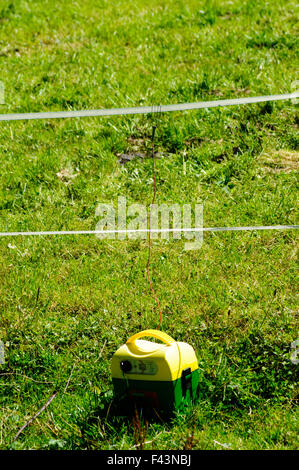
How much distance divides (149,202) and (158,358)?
206 cm

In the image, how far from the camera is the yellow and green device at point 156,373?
3152 mm

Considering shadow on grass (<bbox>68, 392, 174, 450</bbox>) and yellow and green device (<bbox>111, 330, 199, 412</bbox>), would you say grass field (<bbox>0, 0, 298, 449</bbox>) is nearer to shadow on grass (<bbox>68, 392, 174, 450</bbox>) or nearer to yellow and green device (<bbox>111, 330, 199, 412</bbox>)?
shadow on grass (<bbox>68, 392, 174, 450</bbox>)

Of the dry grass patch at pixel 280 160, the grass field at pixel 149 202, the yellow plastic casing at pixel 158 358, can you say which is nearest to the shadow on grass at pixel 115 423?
the grass field at pixel 149 202

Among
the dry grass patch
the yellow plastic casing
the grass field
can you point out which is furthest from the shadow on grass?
the dry grass patch

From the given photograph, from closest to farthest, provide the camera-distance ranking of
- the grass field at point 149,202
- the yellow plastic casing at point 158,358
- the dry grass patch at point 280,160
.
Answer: the yellow plastic casing at point 158,358 → the grass field at point 149,202 → the dry grass patch at point 280,160

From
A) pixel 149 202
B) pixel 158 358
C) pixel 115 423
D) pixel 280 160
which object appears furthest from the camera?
pixel 280 160

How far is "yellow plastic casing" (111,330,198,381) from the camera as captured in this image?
3137 millimetres

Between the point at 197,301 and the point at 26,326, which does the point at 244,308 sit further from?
the point at 26,326

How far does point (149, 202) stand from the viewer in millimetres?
4973

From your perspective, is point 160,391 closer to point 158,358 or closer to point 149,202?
point 158,358

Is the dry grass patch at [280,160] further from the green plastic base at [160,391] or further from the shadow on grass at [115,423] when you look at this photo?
the shadow on grass at [115,423]

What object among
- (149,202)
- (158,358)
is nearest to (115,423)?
(158,358)
